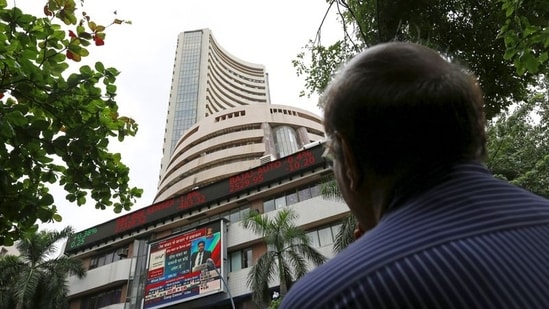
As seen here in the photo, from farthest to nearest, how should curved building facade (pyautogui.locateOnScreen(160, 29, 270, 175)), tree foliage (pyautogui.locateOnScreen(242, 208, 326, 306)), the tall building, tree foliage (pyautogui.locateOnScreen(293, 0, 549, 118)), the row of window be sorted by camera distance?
1. curved building facade (pyautogui.locateOnScreen(160, 29, 270, 175))
2. the row of window
3. the tall building
4. tree foliage (pyautogui.locateOnScreen(242, 208, 326, 306))
5. tree foliage (pyautogui.locateOnScreen(293, 0, 549, 118))

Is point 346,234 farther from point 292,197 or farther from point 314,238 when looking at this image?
point 292,197

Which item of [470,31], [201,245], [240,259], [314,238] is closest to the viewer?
[470,31]

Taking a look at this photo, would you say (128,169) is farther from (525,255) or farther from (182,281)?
(182,281)

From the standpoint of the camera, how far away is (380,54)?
1059 mm

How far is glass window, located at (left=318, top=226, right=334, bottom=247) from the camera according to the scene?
64.5ft

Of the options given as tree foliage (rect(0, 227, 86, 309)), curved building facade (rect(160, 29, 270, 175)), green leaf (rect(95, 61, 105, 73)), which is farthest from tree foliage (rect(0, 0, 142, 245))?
curved building facade (rect(160, 29, 270, 175))

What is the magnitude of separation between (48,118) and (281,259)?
44.1ft

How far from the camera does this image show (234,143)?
4322 centimetres

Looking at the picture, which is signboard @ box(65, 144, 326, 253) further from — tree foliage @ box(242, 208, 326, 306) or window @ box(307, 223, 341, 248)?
tree foliage @ box(242, 208, 326, 306)

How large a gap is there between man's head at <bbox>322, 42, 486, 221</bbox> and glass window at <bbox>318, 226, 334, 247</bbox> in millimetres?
19275

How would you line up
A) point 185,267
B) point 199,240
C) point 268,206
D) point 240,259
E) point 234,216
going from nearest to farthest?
point 185,267 → point 199,240 → point 240,259 → point 268,206 → point 234,216

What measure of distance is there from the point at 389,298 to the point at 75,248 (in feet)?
104

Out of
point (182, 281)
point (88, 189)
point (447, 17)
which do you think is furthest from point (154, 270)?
point (447, 17)

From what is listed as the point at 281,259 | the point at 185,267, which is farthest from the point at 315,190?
the point at 185,267
